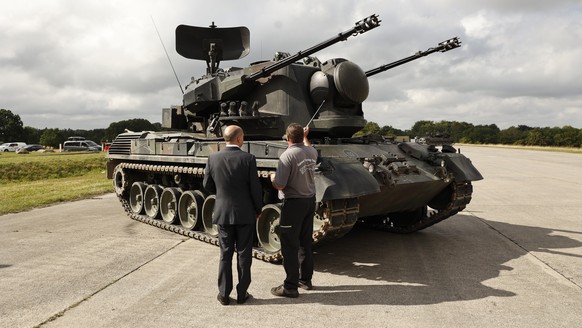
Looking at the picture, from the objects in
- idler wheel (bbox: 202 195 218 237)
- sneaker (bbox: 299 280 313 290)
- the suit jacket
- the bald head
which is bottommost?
sneaker (bbox: 299 280 313 290)

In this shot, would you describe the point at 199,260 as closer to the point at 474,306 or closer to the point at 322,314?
the point at 322,314

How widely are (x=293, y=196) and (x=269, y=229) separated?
2.08m

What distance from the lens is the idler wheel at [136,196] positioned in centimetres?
1091

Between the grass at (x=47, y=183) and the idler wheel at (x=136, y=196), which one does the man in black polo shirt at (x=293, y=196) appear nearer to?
the idler wheel at (x=136, y=196)

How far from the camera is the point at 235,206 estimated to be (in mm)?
5121

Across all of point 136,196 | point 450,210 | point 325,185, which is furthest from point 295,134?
point 136,196

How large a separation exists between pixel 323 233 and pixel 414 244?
9.20 feet

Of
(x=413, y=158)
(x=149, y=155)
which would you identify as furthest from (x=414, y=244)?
(x=149, y=155)

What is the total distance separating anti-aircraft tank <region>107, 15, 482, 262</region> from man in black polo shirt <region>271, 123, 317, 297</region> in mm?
543

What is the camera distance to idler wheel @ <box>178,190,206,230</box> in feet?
29.0

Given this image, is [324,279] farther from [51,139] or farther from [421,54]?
[51,139]

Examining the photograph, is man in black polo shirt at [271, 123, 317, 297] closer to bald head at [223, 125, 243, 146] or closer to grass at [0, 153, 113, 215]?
bald head at [223, 125, 243, 146]

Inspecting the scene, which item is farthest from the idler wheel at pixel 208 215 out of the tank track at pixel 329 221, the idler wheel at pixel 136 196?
the idler wheel at pixel 136 196

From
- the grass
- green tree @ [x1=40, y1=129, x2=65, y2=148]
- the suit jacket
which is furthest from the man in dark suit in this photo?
green tree @ [x1=40, y1=129, x2=65, y2=148]
